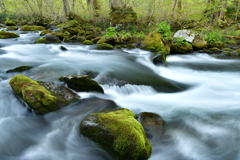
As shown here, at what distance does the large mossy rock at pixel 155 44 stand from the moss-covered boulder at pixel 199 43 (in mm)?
2495

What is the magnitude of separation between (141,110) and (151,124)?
0.97 meters

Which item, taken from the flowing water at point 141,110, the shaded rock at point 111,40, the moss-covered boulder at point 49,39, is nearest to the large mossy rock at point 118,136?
the flowing water at point 141,110

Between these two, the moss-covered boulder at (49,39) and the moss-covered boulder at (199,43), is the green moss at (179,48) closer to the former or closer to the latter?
the moss-covered boulder at (199,43)

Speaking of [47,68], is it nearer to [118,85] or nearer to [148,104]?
[118,85]

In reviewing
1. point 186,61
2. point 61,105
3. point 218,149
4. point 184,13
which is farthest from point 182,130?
point 184,13

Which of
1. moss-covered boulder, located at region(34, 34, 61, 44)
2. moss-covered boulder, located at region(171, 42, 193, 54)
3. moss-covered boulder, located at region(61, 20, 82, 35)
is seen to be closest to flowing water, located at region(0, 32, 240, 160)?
moss-covered boulder, located at region(171, 42, 193, 54)

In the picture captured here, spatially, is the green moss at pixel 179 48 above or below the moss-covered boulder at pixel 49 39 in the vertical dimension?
below

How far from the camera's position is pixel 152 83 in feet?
18.5

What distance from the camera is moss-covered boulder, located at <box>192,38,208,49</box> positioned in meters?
10.8

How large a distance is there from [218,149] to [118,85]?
3.08 m

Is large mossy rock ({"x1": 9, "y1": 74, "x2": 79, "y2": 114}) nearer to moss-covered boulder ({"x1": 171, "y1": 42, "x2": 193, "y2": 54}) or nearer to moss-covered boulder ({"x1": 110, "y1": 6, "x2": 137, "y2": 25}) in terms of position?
moss-covered boulder ({"x1": 171, "y1": 42, "x2": 193, "y2": 54})

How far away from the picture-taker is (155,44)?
30.7 feet

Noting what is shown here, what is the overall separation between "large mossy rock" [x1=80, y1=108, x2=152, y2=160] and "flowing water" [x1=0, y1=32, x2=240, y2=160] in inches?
8.8

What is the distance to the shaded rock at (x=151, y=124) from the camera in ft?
9.91
